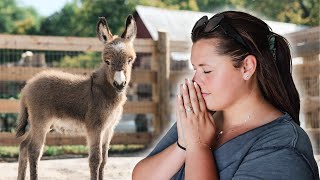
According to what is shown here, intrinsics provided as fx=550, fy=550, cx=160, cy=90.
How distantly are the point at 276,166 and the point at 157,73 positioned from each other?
3550 millimetres

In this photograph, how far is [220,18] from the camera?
27.0 inches

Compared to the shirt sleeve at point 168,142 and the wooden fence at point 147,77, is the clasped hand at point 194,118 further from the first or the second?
the wooden fence at point 147,77

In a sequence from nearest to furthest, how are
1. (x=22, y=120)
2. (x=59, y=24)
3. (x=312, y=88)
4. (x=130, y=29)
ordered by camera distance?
(x=130, y=29) < (x=22, y=120) < (x=312, y=88) < (x=59, y=24)

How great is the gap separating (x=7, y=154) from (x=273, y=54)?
3141 mm

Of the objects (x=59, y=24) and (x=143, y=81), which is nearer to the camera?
(x=143, y=81)

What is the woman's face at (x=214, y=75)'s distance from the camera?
0.68m

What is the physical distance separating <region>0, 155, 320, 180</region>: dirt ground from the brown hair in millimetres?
1867

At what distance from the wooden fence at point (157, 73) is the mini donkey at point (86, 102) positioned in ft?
3.55

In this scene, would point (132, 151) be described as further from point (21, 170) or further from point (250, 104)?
point (250, 104)

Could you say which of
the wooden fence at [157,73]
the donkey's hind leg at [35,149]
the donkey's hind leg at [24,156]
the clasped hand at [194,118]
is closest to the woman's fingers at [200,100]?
the clasped hand at [194,118]

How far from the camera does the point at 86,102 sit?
7.67ft

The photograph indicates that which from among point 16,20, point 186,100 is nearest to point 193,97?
Answer: point 186,100

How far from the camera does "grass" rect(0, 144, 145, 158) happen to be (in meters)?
3.64

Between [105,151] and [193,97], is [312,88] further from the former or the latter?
[193,97]
